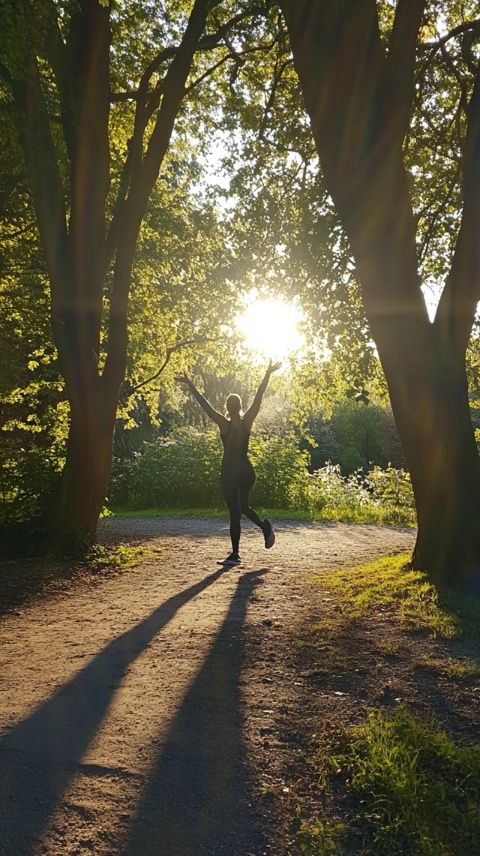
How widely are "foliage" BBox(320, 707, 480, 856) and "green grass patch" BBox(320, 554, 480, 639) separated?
1964mm

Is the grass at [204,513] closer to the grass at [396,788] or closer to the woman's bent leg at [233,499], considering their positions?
the woman's bent leg at [233,499]

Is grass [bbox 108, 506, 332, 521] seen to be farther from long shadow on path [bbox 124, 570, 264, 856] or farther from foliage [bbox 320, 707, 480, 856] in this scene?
foliage [bbox 320, 707, 480, 856]

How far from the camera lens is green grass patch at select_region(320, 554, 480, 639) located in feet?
16.8

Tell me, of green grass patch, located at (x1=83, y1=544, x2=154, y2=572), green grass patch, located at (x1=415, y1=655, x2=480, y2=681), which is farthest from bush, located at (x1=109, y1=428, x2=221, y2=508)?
green grass patch, located at (x1=415, y1=655, x2=480, y2=681)

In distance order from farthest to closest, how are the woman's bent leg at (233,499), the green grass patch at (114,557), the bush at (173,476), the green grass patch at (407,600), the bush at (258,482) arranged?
1. the bush at (173,476)
2. the bush at (258,482)
3. the green grass patch at (114,557)
4. the woman's bent leg at (233,499)
5. the green grass patch at (407,600)

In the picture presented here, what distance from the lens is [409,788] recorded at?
2650 mm

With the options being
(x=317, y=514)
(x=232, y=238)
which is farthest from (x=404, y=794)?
(x=317, y=514)

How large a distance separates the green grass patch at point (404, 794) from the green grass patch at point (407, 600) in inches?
78.6

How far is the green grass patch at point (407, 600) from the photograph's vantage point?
512 centimetres

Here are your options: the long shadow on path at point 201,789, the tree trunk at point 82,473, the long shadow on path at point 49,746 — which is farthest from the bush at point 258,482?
the long shadow on path at point 201,789

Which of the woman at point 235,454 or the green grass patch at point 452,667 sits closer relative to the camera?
the green grass patch at point 452,667

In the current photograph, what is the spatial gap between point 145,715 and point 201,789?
0.87 m

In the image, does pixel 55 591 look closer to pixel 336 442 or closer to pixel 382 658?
pixel 382 658

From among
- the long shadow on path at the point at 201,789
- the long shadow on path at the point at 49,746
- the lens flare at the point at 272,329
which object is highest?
the lens flare at the point at 272,329
